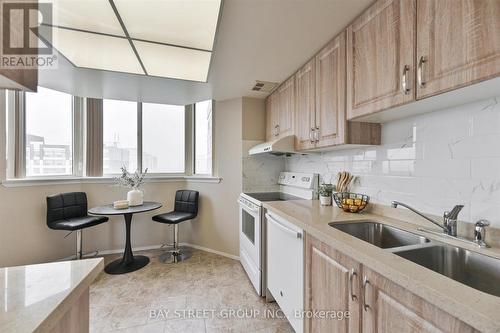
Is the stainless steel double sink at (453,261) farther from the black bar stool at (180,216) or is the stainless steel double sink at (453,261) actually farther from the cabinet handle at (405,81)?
the black bar stool at (180,216)

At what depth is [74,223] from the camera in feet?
8.55

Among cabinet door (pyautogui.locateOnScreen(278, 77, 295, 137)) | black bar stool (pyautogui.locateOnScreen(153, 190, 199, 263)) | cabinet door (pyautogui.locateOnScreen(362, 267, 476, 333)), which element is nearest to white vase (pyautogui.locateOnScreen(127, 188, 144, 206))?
black bar stool (pyautogui.locateOnScreen(153, 190, 199, 263))

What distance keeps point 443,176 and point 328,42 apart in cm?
122

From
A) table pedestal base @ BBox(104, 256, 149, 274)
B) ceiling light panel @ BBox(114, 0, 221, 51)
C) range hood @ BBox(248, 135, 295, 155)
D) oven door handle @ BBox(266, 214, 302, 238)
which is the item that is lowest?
table pedestal base @ BBox(104, 256, 149, 274)

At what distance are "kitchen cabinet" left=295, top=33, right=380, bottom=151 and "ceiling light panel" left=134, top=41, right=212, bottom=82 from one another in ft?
3.05

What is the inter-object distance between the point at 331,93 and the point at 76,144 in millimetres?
3473

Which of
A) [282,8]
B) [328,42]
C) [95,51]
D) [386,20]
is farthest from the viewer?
[95,51]

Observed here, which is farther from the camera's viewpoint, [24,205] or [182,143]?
[182,143]

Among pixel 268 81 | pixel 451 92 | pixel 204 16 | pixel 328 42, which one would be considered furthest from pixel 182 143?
pixel 451 92

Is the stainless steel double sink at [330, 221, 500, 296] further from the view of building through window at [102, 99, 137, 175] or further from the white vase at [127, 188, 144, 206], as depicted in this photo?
the view of building through window at [102, 99, 137, 175]

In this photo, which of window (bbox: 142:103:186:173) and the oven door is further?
window (bbox: 142:103:186:173)

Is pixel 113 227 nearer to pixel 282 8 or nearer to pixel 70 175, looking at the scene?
pixel 70 175

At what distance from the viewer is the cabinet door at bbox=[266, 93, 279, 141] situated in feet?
8.94

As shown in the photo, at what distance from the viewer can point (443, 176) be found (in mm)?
1231
